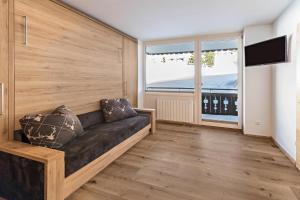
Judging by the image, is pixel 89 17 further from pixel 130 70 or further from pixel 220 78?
pixel 220 78

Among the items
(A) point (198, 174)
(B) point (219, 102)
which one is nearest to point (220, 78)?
(B) point (219, 102)

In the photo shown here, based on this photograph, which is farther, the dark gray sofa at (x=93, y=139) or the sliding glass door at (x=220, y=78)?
the sliding glass door at (x=220, y=78)

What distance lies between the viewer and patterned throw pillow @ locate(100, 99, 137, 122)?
335cm

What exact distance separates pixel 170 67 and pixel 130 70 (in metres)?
1.21

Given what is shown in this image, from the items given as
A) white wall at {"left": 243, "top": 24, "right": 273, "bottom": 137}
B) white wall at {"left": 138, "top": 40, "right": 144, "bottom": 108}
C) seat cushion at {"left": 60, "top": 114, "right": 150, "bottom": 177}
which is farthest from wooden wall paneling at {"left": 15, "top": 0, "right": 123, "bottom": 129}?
white wall at {"left": 243, "top": 24, "right": 273, "bottom": 137}

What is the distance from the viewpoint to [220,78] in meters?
4.94

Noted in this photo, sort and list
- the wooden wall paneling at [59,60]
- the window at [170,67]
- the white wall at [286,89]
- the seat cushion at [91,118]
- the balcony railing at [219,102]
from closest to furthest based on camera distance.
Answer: the wooden wall paneling at [59,60] < the white wall at [286,89] < the seat cushion at [91,118] < the window at [170,67] < the balcony railing at [219,102]

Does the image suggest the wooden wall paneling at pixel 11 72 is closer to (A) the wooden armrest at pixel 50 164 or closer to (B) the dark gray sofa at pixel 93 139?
(B) the dark gray sofa at pixel 93 139

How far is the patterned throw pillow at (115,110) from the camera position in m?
3.35

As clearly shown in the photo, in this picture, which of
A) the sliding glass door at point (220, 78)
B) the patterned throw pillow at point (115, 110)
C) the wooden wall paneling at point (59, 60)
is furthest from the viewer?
the sliding glass door at point (220, 78)

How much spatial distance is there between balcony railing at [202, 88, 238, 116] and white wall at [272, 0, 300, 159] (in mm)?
1756

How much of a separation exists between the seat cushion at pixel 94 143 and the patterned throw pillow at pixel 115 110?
0.62 feet

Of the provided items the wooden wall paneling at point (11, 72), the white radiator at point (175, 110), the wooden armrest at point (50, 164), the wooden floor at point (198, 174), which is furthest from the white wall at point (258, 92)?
the wooden wall paneling at point (11, 72)

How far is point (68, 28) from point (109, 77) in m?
1.23
